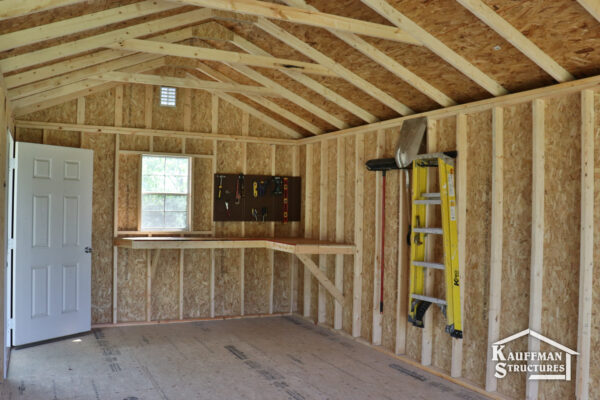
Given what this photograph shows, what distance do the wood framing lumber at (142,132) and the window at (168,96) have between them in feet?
1.39

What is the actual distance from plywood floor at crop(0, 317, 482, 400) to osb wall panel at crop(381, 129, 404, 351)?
0.32 metres

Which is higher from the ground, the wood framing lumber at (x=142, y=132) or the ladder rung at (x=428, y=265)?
the wood framing lumber at (x=142, y=132)

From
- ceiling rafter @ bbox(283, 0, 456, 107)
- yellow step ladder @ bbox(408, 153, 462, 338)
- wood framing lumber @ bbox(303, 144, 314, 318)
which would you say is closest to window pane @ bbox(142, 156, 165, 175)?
wood framing lumber @ bbox(303, 144, 314, 318)

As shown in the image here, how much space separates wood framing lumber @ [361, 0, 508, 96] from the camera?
13.5 feet

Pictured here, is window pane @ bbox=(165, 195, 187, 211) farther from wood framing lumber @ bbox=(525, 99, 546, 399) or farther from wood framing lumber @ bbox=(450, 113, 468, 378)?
wood framing lumber @ bbox=(525, 99, 546, 399)

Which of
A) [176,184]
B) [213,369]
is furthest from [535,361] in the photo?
[176,184]

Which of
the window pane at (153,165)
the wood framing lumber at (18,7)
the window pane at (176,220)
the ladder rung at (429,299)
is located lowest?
the ladder rung at (429,299)

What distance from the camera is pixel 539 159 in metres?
4.32

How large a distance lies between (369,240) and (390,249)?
48 cm

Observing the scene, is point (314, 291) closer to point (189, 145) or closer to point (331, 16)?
point (189, 145)

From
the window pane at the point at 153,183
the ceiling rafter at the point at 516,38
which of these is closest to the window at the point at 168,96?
the window pane at the point at 153,183

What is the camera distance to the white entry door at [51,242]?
239 inches

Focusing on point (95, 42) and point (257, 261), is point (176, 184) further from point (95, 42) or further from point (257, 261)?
point (95, 42)

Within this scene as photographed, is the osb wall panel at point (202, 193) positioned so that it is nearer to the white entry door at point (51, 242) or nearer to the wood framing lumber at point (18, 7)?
the white entry door at point (51, 242)
